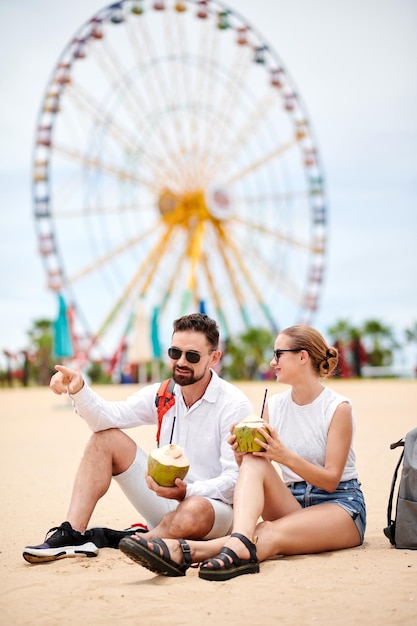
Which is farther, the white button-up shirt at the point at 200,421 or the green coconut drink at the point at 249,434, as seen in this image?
the white button-up shirt at the point at 200,421

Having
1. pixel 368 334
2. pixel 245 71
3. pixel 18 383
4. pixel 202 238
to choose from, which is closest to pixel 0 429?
pixel 202 238

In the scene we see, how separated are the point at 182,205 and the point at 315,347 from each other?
2188cm

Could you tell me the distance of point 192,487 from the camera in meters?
3.82

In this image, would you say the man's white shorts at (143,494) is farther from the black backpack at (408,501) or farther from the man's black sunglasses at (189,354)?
the black backpack at (408,501)

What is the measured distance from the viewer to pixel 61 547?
400cm

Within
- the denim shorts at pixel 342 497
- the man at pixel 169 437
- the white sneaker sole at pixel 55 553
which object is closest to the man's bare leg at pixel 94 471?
the man at pixel 169 437

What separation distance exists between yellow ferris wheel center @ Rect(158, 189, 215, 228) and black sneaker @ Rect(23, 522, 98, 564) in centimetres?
2193

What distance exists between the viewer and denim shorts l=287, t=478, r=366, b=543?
12.9 ft

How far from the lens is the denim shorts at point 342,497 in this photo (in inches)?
155

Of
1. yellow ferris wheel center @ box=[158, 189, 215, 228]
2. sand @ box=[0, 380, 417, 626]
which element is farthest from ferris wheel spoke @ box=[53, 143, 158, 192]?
sand @ box=[0, 380, 417, 626]

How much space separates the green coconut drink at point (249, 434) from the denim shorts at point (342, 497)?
441 mm

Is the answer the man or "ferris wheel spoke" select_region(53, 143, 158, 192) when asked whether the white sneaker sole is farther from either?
"ferris wheel spoke" select_region(53, 143, 158, 192)

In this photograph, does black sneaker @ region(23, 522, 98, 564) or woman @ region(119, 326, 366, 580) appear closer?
woman @ region(119, 326, 366, 580)

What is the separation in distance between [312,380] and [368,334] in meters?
43.3
